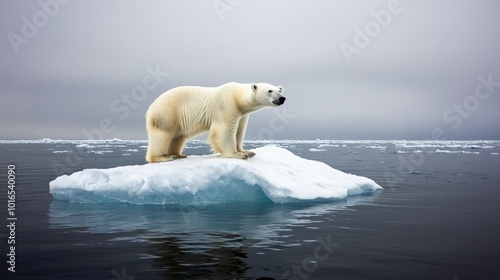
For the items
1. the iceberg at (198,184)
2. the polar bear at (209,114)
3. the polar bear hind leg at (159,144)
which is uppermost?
the polar bear at (209,114)

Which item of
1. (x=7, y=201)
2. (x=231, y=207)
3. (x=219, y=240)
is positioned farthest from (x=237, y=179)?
(x=7, y=201)

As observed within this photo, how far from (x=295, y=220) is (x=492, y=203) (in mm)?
6507

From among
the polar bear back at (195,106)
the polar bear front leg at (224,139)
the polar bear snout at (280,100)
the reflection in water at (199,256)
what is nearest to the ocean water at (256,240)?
the reflection in water at (199,256)

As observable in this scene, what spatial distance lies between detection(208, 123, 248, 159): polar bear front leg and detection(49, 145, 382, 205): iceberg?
0.31 meters

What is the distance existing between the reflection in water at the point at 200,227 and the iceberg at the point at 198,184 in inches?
10.4

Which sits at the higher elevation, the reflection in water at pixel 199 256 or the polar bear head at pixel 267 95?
the polar bear head at pixel 267 95

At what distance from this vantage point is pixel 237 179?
10273 millimetres

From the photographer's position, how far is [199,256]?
234 inches

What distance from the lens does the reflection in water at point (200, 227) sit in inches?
223

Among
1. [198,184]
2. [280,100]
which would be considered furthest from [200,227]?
[280,100]

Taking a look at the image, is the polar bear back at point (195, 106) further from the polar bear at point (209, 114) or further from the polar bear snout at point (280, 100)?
the polar bear snout at point (280, 100)

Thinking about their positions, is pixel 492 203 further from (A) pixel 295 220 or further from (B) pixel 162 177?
(B) pixel 162 177

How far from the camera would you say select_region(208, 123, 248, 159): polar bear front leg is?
10.2 meters

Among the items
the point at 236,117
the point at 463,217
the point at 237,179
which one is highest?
the point at 236,117
